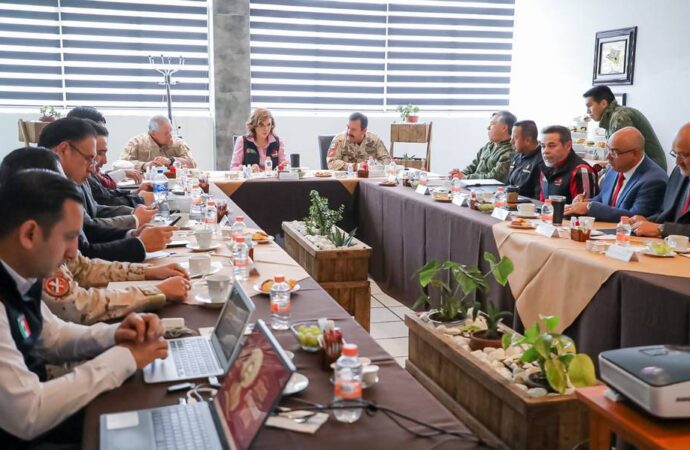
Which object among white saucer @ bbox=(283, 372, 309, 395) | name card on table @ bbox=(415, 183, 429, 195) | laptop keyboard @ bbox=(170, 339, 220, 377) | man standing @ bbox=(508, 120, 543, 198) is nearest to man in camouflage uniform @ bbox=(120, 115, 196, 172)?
name card on table @ bbox=(415, 183, 429, 195)

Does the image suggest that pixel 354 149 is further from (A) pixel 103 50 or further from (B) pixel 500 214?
(A) pixel 103 50

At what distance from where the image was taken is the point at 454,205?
4203 mm

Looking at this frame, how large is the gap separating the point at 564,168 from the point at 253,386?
11.3 ft

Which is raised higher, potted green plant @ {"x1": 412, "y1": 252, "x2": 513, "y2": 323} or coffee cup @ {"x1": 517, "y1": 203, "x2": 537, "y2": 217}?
coffee cup @ {"x1": 517, "y1": 203, "x2": 537, "y2": 217}

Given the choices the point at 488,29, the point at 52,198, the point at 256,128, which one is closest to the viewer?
the point at 52,198

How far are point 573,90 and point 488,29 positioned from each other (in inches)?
79.9

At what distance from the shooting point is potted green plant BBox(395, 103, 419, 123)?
8.01 metres

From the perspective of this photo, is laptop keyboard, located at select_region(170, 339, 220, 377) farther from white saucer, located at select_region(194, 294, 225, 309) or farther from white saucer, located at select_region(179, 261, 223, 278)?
white saucer, located at select_region(179, 261, 223, 278)

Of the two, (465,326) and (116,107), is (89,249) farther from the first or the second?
(116,107)

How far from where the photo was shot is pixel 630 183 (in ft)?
11.8

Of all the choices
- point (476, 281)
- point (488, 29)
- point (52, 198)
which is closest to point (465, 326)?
point (476, 281)

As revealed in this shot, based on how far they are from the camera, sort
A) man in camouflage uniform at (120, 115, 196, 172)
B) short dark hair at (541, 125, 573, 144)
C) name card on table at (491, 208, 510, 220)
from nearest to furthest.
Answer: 1. name card on table at (491, 208, 510, 220)
2. short dark hair at (541, 125, 573, 144)
3. man in camouflage uniform at (120, 115, 196, 172)

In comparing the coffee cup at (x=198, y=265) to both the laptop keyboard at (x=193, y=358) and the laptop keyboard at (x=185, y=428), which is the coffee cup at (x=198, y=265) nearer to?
the laptop keyboard at (x=193, y=358)

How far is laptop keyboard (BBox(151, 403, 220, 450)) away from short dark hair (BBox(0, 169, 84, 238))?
1.50ft
